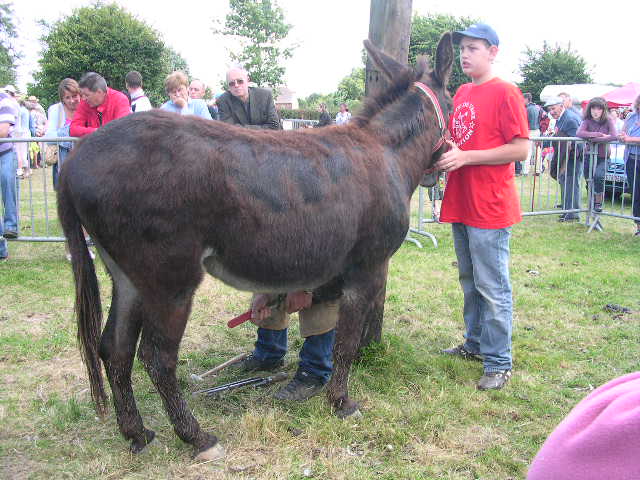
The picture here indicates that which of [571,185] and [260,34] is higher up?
[260,34]

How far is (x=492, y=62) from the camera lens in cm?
360

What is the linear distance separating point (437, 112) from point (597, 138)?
21.8ft

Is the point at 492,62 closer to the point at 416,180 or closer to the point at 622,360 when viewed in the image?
the point at 416,180

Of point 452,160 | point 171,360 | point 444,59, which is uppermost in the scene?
point 444,59

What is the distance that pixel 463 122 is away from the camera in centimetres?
369

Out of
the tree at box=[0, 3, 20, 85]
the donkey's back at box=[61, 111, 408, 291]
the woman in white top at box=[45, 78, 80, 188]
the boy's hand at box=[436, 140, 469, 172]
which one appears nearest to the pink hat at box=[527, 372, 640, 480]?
the donkey's back at box=[61, 111, 408, 291]

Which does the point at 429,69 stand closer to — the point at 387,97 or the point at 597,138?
the point at 387,97

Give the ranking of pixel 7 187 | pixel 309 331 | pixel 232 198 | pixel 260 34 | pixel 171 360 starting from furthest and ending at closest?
pixel 260 34, pixel 7 187, pixel 309 331, pixel 171 360, pixel 232 198

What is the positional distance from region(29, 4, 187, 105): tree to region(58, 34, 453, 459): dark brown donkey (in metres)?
24.6

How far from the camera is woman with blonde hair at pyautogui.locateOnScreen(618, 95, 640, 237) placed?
821 cm

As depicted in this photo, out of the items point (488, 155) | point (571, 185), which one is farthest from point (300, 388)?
point (571, 185)

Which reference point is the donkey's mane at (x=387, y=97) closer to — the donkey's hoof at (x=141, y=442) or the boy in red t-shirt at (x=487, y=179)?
the boy in red t-shirt at (x=487, y=179)

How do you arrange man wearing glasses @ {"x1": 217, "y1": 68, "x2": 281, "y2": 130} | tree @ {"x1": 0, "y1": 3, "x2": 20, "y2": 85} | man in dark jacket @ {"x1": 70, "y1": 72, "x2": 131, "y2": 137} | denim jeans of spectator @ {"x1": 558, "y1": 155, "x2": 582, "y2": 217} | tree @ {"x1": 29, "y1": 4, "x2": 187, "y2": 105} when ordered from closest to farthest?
1. man wearing glasses @ {"x1": 217, "y1": 68, "x2": 281, "y2": 130}
2. man in dark jacket @ {"x1": 70, "y1": 72, "x2": 131, "y2": 137}
3. denim jeans of spectator @ {"x1": 558, "y1": 155, "x2": 582, "y2": 217}
4. tree @ {"x1": 29, "y1": 4, "x2": 187, "y2": 105}
5. tree @ {"x1": 0, "y1": 3, "x2": 20, "y2": 85}

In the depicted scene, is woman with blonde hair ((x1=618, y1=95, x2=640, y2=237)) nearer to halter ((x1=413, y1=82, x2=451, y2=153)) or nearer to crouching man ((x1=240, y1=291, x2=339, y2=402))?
halter ((x1=413, y1=82, x2=451, y2=153))
